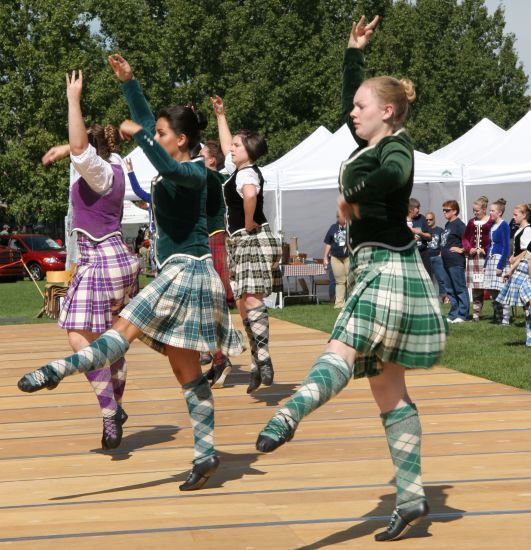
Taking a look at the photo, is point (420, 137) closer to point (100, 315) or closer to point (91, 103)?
point (91, 103)

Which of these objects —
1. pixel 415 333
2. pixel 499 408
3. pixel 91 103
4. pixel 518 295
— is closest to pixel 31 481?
pixel 415 333

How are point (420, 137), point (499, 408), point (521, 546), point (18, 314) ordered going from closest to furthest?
1. point (521, 546)
2. point (499, 408)
3. point (18, 314)
4. point (420, 137)

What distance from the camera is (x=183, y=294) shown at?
562 centimetres

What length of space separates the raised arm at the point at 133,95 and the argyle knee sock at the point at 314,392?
1.56 m

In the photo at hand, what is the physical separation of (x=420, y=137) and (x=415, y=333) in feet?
163

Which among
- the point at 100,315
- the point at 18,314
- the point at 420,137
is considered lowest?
the point at 18,314

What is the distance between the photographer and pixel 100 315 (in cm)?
687

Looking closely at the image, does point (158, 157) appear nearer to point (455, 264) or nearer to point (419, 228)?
point (455, 264)

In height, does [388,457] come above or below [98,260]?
below

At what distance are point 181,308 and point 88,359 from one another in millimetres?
664

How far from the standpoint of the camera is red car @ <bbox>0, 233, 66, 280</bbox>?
38.5m

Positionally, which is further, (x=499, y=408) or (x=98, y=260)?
(x=499, y=408)

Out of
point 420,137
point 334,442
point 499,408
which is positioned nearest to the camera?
point 334,442

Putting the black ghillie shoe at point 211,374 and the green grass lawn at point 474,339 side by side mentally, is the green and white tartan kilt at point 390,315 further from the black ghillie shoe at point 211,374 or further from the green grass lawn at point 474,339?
the black ghillie shoe at point 211,374
